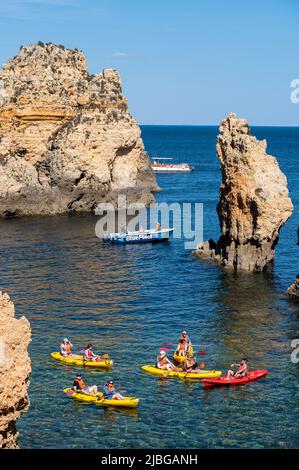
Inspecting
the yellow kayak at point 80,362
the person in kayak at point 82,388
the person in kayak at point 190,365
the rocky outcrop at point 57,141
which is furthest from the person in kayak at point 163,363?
the rocky outcrop at point 57,141

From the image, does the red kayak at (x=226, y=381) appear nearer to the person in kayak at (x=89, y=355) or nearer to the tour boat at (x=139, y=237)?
the person in kayak at (x=89, y=355)

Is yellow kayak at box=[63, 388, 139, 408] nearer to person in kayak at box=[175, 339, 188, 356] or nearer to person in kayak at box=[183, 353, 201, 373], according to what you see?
person in kayak at box=[183, 353, 201, 373]

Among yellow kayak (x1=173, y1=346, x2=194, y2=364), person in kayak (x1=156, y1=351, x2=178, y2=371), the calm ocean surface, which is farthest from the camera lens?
yellow kayak (x1=173, y1=346, x2=194, y2=364)

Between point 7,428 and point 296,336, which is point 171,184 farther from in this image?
point 7,428

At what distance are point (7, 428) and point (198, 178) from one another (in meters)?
125

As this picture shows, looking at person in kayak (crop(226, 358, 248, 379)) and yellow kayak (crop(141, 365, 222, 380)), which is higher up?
person in kayak (crop(226, 358, 248, 379))

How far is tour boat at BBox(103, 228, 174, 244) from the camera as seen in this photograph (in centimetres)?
7988

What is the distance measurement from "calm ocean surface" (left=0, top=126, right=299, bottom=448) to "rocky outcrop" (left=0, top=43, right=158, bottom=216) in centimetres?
1147

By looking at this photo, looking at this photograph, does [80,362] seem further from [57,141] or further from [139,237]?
[57,141]

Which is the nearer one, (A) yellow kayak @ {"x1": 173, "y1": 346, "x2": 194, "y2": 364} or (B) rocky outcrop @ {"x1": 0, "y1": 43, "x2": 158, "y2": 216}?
(A) yellow kayak @ {"x1": 173, "y1": 346, "x2": 194, "y2": 364}

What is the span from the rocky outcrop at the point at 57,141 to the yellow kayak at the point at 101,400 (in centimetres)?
5776

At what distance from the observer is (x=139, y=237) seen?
80688 millimetres

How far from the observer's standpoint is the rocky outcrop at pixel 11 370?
23.1 metres

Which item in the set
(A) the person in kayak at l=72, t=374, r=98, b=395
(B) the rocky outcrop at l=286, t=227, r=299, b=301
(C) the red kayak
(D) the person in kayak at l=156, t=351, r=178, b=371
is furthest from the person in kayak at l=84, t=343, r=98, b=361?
(B) the rocky outcrop at l=286, t=227, r=299, b=301
